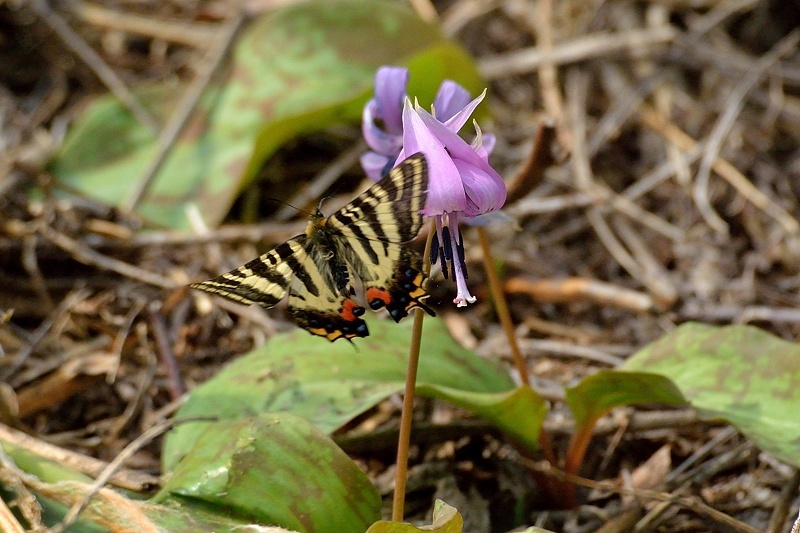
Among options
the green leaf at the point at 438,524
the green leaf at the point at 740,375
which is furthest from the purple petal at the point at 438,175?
the green leaf at the point at 740,375

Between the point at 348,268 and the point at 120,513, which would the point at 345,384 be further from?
the point at 120,513

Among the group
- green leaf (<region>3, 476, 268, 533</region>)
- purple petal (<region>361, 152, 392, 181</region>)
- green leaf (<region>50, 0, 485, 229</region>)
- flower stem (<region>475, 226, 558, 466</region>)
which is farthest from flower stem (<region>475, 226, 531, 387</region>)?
green leaf (<region>50, 0, 485, 229</region>)

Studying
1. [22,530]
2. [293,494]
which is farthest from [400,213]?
[22,530]

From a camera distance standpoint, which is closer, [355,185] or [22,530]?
[22,530]

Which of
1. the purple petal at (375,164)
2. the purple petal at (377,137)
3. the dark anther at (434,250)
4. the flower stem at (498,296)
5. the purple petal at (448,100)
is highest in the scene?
the purple petal at (448,100)

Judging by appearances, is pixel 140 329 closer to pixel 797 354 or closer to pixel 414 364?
pixel 414 364

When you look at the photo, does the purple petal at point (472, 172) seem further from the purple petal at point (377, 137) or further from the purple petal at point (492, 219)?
the purple petal at point (377, 137)

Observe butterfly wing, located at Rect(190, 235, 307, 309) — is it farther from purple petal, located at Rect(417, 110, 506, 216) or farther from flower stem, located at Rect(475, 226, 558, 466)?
flower stem, located at Rect(475, 226, 558, 466)
